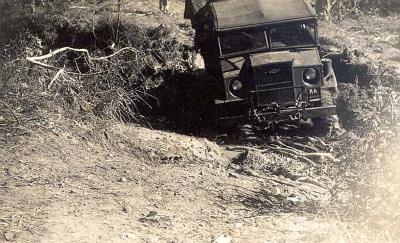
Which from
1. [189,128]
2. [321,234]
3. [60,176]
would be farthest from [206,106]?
[321,234]

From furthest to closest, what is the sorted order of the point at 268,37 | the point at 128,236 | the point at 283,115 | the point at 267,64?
the point at 268,37, the point at 283,115, the point at 267,64, the point at 128,236

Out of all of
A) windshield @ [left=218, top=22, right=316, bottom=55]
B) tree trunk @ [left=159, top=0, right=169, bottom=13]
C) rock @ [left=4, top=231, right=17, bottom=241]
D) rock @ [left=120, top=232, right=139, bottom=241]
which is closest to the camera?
rock @ [left=4, top=231, right=17, bottom=241]

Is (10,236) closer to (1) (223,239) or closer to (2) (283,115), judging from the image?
(1) (223,239)

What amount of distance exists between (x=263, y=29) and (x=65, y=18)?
628 cm

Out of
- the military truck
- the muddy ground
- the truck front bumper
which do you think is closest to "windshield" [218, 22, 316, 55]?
the military truck

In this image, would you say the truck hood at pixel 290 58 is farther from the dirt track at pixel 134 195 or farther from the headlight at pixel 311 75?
the dirt track at pixel 134 195

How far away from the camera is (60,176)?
560 cm

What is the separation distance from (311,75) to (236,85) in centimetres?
119

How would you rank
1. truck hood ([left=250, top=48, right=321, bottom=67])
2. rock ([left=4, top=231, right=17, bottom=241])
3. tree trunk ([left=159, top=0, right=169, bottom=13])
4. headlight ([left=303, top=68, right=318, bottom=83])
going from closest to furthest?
rock ([left=4, top=231, right=17, bottom=241]), truck hood ([left=250, top=48, right=321, bottom=67]), headlight ([left=303, top=68, right=318, bottom=83]), tree trunk ([left=159, top=0, right=169, bottom=13])

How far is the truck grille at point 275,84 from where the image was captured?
7520 millimetres

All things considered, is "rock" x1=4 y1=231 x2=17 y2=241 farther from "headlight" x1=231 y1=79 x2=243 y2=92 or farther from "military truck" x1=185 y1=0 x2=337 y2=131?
"headlight" x1=231 y1=79 x2=243 y2=92

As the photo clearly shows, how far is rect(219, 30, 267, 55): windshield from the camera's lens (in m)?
7.85

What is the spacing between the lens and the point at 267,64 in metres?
7.43

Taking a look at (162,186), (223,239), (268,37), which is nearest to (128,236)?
(223,239)
